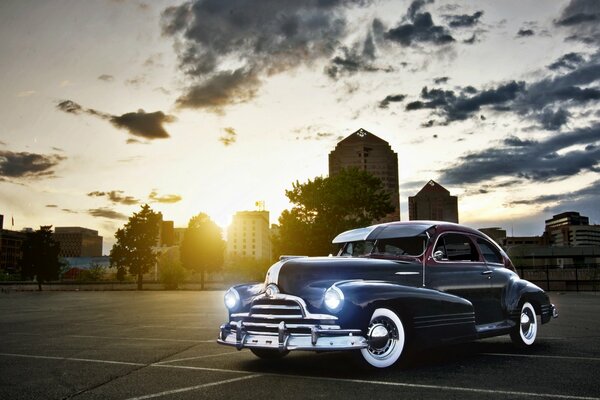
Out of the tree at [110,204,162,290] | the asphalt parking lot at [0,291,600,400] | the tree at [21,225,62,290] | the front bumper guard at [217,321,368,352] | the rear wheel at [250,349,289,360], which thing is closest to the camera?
the asphalt parking lot at [0,291,600,400]

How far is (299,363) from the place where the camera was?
25.9ft

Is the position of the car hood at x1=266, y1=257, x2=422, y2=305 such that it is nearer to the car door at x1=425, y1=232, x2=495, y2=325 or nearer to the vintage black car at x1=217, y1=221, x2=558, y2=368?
the vintage black car at x1=217, y1=221, x2=558, y2=368

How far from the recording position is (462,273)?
841 cm

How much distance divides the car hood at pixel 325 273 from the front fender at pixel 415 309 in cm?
28

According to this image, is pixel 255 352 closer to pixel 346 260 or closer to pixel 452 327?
pixel 346 260

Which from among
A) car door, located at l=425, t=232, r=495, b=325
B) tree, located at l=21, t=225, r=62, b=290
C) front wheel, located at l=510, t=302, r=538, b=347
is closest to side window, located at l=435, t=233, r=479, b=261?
car door, located at l=425, t=232, r=495, b=325

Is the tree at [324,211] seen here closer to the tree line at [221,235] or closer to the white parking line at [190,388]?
the tree line at [221,235]

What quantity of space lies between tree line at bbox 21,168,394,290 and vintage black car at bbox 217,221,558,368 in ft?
126

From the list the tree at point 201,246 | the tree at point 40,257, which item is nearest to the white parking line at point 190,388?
the tree at point 201,246

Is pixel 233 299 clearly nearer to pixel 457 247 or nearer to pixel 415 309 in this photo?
pixel 415 309

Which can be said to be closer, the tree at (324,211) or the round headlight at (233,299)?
the round headlight at (233,299)

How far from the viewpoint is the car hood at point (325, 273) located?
6.95m

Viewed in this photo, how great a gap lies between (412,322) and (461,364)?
116 centimetres

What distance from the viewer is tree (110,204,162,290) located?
6600 centimetres
